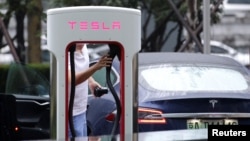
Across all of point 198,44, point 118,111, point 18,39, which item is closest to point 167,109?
point 118,111

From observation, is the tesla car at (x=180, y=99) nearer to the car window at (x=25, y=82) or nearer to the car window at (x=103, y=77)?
the car window at (x=103, y=77)

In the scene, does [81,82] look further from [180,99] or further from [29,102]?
[29,102]

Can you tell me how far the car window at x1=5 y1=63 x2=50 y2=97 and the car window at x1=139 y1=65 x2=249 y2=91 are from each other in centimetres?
125

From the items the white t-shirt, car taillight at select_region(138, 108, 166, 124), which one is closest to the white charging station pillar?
the white t-shirt

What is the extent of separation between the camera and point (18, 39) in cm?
1831

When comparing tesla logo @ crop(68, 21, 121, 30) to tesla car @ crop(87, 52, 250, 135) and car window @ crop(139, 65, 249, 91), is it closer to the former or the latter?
tesla car @ crop(87, 52, 250, 135)

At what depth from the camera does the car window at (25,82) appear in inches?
319

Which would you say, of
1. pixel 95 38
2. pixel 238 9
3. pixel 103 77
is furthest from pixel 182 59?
pixel 238 9

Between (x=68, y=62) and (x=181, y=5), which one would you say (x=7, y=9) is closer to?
(x=181, y=5)

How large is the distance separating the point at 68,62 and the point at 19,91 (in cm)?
275

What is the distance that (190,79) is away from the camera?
24.0 feet

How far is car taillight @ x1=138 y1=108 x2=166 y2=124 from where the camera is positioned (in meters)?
6.73

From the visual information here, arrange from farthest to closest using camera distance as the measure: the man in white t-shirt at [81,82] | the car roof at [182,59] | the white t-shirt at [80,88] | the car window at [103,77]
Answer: the car roof at [182,59], the car window at [103,77], the white t-shirt at [80,88], the man in white t-shirt at [81,82]

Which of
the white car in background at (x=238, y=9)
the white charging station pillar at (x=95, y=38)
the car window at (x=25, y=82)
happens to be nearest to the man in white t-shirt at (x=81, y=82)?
the white charging station pillar at (x=95, y=38)
